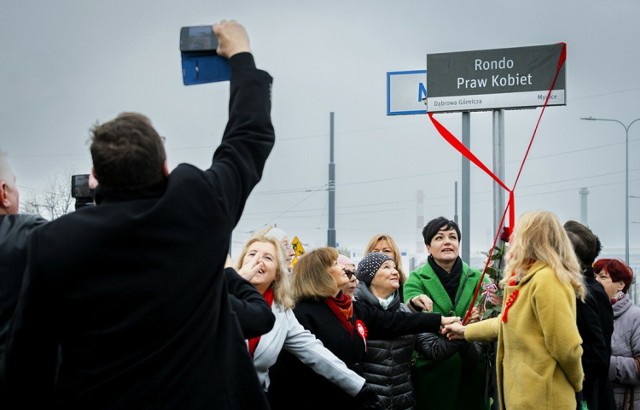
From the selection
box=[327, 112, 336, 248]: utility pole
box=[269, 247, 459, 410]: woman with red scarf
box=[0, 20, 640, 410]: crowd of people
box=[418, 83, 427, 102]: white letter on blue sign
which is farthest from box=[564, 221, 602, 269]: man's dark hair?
box=[327, 112, 336, 248]: utility pole

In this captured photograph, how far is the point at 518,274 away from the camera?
534 centimetres

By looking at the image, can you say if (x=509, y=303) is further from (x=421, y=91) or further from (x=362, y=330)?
(x=421, y=91)

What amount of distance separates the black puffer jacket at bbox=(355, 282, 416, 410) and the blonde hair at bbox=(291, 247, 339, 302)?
2.33ft

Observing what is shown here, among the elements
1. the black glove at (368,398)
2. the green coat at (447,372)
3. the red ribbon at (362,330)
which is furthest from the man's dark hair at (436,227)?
the black glove at (368,398)

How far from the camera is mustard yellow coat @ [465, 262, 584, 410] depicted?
4.93m

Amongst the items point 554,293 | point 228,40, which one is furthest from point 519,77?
point 228,40

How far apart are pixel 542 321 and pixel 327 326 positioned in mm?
1282

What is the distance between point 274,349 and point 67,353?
7.71 feet

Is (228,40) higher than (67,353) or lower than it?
higher

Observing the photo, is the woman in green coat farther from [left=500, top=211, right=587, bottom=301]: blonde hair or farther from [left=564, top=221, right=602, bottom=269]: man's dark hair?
[left=500, top=211, right=587, bottom=301]: blonde hair

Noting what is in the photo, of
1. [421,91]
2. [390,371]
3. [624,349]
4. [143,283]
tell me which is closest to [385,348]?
[390,371]

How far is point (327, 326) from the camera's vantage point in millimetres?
5297

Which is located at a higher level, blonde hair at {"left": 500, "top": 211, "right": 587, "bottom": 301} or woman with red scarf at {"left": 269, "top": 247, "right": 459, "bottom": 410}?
blonde hair at {"left": 500, "top": 211, "right": 587, "bottom": 301}

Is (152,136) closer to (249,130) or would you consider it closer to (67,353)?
(249,130)
